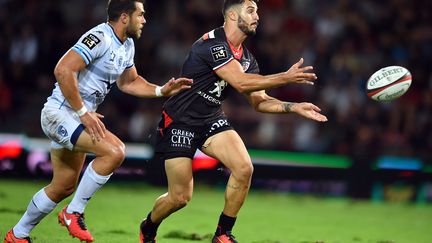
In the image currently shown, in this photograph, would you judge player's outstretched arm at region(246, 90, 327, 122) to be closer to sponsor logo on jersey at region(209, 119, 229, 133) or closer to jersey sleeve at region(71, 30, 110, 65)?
sponsor logo on jersey at region(209, 119, 229, 133)

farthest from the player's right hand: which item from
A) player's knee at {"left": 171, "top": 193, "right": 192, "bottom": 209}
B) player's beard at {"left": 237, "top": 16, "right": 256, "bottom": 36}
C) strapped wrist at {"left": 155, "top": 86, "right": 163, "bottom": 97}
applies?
player's beard at {"left": 237, "top": 16, "right": 256, "bottom": 36}

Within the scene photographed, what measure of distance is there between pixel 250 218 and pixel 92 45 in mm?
4885

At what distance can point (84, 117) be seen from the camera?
7.24m

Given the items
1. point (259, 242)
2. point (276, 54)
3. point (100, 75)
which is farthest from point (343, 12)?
point (100, 75)

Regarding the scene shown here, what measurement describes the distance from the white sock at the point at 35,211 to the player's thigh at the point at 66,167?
19 centimetres

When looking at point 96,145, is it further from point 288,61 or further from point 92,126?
point 288,61

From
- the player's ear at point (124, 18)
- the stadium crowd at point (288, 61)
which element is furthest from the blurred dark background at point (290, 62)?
the player's ear at point (124, 18)

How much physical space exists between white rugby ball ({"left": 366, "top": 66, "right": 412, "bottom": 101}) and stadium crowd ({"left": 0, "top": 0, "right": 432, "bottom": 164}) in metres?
6.62

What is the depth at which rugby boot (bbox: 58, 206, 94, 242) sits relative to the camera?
7.15 metres

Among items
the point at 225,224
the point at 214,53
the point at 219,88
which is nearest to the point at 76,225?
the point at 225,224

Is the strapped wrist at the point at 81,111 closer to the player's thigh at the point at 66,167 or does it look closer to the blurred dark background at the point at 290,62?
the player's thigh at the point at 66,167

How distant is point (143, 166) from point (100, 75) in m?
7.06

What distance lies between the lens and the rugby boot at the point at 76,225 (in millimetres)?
7148

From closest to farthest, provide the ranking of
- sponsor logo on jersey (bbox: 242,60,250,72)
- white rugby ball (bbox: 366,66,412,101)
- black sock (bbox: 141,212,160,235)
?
1. black sock (bbox: 141,212,160,235)
2. sponsor logo on jersey (bbox: 242,60,250,72)
3. white rugby ball (bbox: 366,66,412,101)
